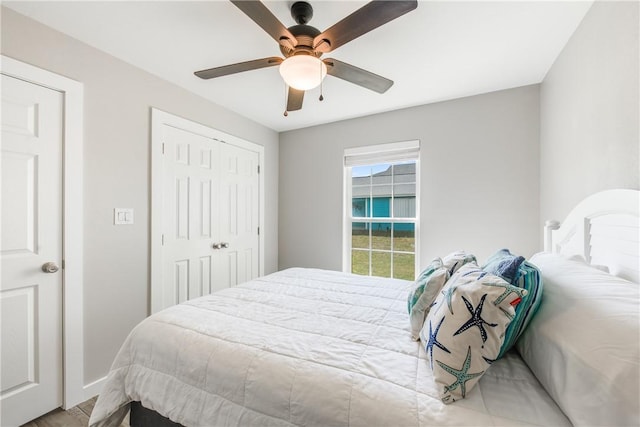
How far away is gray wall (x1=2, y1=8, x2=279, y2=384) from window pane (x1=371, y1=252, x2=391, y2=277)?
233cm

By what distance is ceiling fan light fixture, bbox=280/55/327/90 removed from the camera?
4.67ft

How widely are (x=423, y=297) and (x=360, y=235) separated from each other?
2.14 metres

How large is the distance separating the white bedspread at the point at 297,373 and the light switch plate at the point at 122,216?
1.04 metres

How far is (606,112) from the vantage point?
135 centimetres

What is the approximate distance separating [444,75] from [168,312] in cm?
264

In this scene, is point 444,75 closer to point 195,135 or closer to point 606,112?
point 606,112

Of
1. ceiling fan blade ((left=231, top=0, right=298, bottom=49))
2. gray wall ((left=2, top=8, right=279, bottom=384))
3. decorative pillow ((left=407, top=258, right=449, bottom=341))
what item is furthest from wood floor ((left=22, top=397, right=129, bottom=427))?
ceiling fan blade ((left=231, top=0, right=298, bottom=49))

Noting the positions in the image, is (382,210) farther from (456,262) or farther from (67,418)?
(67,418)

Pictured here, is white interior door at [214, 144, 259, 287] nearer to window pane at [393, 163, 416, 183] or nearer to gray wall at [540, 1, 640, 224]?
window pane at [393, 163, 416, 183]

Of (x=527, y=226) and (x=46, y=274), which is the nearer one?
(x=46, y=274)

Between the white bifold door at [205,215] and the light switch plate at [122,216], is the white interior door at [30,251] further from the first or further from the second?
the white bifold door at [205,215]

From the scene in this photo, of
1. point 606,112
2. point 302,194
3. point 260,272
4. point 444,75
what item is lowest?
point 260,272

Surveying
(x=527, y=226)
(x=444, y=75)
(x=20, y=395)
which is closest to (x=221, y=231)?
(x=20, y=395)

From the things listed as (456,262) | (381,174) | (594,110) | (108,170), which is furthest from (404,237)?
(108,170)
